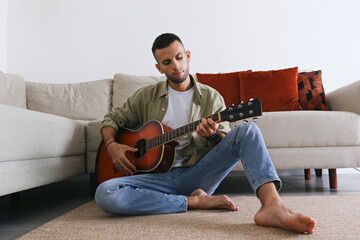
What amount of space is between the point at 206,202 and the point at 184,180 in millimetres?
131

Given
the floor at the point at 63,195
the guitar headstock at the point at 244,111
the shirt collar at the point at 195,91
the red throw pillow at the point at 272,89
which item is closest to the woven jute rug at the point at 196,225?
the floor at the point at 63,195

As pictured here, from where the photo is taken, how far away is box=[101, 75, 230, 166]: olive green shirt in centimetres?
140

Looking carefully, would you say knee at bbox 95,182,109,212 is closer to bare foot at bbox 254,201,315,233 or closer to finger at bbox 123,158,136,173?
finger at bbox 123,158,136,173

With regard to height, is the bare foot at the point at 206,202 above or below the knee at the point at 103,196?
below

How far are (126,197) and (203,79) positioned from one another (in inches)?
54.9

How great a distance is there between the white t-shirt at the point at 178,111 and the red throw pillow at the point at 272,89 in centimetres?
93

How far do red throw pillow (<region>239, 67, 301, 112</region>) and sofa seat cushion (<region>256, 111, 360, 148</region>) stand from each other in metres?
0.38

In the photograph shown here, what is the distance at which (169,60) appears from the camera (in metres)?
1.42

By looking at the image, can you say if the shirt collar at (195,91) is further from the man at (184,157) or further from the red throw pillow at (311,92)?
the red throw pillow at (311,92)

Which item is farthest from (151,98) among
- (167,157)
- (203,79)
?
(203,79)

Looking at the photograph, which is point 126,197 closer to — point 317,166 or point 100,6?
point 317,166

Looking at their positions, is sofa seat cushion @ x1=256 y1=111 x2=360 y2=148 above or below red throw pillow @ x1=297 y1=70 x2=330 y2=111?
below

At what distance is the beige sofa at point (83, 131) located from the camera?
50.7 inches

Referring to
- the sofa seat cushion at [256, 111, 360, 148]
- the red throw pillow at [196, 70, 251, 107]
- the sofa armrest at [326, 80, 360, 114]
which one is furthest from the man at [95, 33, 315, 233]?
the sofa armrest at [326, 80, 360, 114]
